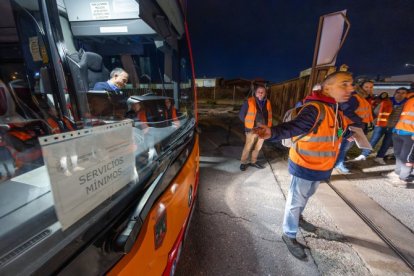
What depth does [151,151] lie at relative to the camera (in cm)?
121

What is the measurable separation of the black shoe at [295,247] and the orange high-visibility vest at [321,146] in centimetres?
96

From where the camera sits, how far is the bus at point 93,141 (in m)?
0.58

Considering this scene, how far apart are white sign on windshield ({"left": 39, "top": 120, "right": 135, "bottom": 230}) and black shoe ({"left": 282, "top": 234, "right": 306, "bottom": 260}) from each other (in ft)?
7.02

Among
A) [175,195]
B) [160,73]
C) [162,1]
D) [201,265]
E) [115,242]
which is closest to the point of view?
[115,242]

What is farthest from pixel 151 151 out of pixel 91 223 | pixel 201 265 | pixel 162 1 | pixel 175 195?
pixel 201 265

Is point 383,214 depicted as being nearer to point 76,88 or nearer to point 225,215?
point 225,215

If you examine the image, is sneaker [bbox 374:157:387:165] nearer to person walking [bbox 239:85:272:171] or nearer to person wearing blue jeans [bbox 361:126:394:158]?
person wearing blue jeans [bbox 361:126:394:158]

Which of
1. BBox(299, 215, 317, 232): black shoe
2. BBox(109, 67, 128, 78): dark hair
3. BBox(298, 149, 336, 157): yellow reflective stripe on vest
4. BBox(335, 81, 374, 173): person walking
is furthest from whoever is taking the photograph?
BBox(335, 81, 374, 173): person walking

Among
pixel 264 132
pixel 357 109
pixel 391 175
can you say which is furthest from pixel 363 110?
pixel 264 132

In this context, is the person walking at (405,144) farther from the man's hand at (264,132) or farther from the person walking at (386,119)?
the man's hand at (264,132)

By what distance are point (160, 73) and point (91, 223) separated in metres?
1.85

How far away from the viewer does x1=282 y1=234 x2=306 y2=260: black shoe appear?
6.73 ft

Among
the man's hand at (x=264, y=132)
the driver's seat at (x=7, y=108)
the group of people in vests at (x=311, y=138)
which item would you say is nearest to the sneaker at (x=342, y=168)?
the group of people in vests at (x=311, y=138)

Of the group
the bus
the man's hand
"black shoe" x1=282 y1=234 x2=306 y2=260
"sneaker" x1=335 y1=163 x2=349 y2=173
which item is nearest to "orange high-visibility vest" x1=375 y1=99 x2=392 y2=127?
"sneaker" x1=335 y1=163 x2=349 y2=173
